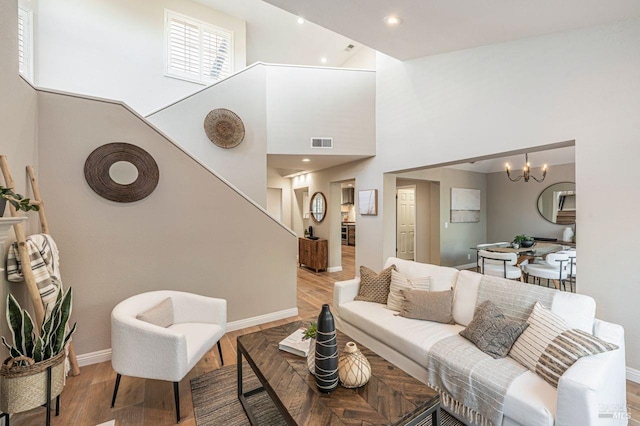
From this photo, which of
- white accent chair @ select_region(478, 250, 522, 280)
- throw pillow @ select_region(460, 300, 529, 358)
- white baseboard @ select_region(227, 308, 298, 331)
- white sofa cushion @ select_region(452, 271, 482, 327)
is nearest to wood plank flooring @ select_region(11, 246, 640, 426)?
white baseboard @ select_region(227, 308, 298, 331)

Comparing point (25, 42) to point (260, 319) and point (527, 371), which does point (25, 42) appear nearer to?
point (260, 319)

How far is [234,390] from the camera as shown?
86.7 inches

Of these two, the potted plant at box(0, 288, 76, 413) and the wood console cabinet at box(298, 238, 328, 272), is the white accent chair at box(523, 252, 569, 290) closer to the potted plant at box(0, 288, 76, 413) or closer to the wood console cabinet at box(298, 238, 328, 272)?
the wood console cabinet at box(298, 238, 328, 272)

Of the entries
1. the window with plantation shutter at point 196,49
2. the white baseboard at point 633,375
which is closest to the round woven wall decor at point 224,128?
the window with plantation shutter at point 196,49

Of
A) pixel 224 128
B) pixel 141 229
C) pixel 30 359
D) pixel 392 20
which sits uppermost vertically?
pixel 392 20

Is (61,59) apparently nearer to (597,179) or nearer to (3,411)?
(3,411)

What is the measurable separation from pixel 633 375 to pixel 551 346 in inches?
61.1

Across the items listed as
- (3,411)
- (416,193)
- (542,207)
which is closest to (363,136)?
(416,193)

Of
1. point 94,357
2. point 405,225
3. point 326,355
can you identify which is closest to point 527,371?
point 326,355

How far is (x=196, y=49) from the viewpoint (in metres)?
5.56

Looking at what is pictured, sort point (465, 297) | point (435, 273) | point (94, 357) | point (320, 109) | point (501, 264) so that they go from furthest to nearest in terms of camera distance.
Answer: point (320, 109) → point (501, 264) → point (435, 273) → point (94, 357) → point (465, 297)

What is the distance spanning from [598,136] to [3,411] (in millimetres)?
4898

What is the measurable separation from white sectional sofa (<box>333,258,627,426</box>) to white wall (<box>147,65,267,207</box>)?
2663 millimetres

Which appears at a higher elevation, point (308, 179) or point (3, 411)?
point (308, 179)
